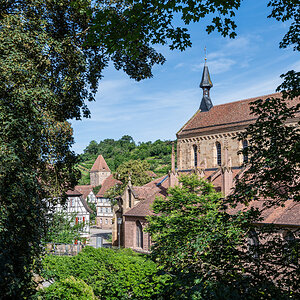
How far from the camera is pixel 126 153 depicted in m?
139

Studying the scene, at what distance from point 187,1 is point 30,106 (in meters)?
4.43

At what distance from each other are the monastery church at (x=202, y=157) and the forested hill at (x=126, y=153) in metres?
50.4

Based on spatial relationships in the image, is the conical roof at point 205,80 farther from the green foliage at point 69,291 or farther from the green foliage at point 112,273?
the green foliage at point 69,291

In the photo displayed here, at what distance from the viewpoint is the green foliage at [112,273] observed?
41.8 feet

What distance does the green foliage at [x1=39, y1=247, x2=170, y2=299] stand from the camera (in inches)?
502

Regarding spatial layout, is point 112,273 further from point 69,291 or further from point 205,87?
point 205,87

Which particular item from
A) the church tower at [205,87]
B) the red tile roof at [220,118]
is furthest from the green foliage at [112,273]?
the church tower at [205,87]

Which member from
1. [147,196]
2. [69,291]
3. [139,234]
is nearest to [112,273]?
[69,291]

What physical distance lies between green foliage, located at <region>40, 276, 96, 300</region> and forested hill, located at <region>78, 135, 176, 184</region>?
271 ft

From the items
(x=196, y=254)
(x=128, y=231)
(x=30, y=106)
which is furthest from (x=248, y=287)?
(x=128, y=231)

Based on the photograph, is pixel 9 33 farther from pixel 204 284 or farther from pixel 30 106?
pixel 204 284

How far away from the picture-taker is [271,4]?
702 cm

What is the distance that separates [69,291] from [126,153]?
126 m

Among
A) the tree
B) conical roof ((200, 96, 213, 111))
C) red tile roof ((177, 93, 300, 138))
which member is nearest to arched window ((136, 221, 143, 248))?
red tile roof ((177, 93, 300, 138))
